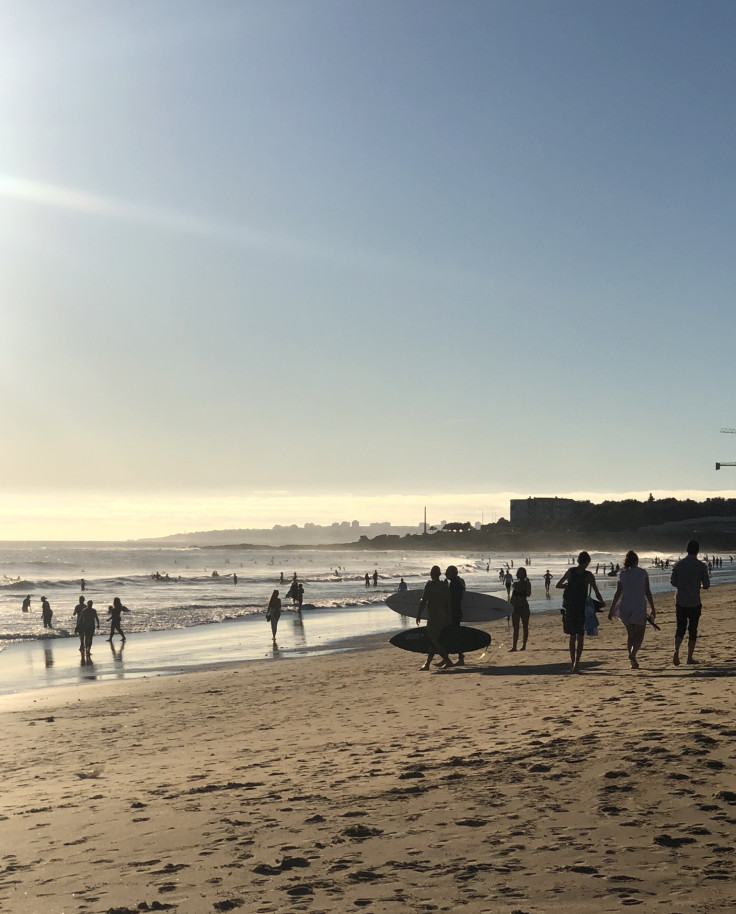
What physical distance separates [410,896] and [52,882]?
2.43 m

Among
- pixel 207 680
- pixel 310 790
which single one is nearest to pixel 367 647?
pixel 207 680

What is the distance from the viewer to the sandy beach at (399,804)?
4.83 m

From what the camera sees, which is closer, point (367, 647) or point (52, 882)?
point (52, 882)

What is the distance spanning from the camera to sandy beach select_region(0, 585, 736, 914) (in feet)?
15.9

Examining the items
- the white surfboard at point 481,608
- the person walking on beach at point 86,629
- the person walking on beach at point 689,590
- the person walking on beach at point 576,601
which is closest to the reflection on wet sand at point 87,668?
the person walking on beach at point 86,629

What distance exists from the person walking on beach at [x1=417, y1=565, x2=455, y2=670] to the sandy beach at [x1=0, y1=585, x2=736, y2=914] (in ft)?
9.51

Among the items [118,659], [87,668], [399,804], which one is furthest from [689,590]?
[118,659]

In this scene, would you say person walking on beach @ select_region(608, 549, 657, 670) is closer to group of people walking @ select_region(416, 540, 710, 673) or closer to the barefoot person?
group of people walking @ select_region(416, 540, 710, 673)

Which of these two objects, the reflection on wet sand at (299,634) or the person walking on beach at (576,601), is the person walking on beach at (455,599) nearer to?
the person walking on beach at (576,601)

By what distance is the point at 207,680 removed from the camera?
1792cm

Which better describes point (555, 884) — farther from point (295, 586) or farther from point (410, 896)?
point (295, 586)

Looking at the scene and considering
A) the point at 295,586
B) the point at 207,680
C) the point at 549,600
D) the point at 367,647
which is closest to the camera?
the point at 207,680

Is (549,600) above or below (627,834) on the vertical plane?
below

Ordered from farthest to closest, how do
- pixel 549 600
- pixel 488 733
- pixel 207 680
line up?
pixel 549 600
pixel 207 680
pixel 488 733
